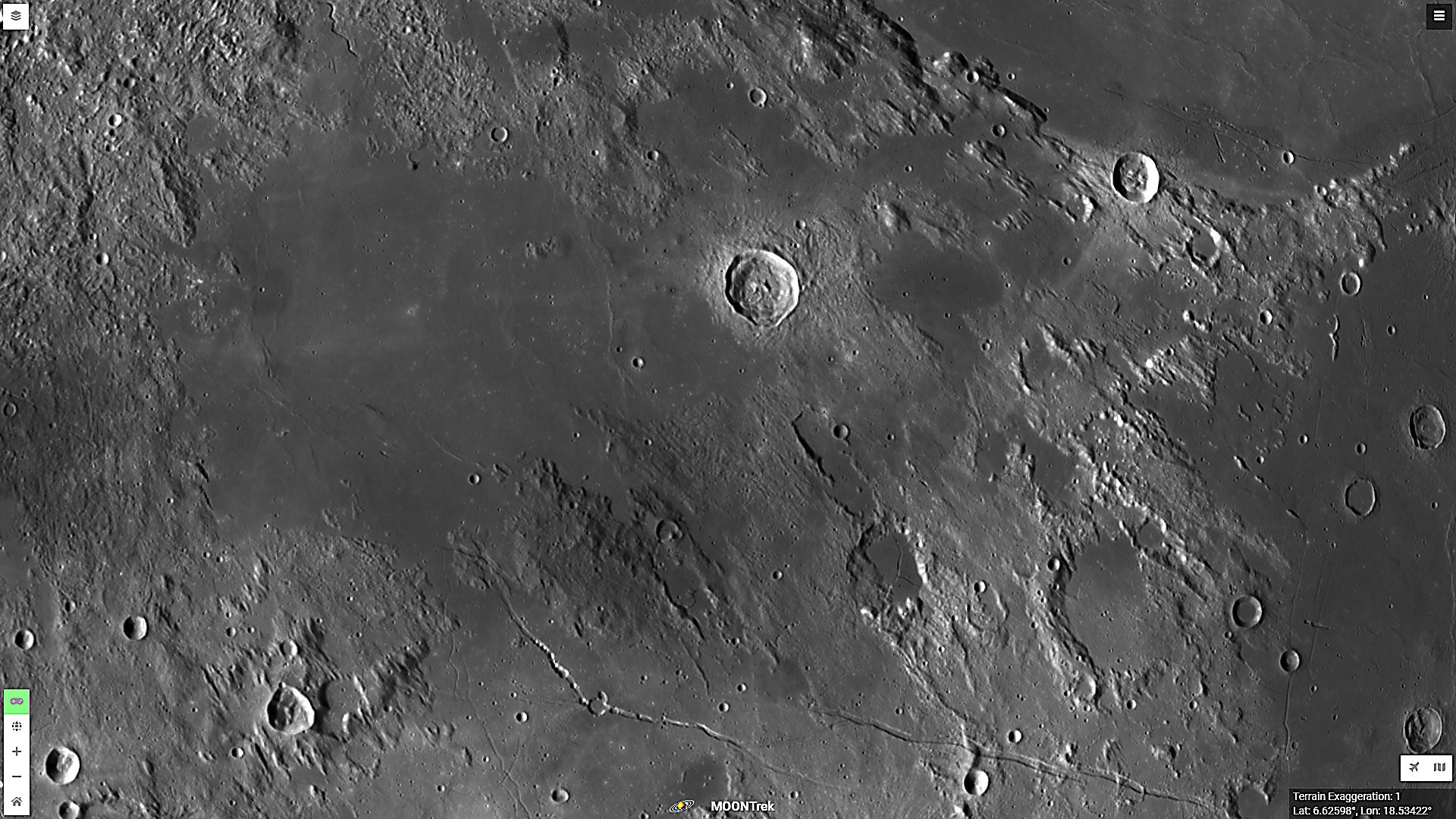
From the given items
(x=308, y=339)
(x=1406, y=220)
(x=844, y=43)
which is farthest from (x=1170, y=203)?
(x=308, y=339)

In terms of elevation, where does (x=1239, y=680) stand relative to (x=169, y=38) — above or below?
below

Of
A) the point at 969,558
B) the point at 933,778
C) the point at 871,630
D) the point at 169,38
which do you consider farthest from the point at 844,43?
the point at 933,778

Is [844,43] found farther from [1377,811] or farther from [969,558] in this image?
[1377,811]

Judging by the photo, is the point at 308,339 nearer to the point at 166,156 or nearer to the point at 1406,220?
the point at 166,156

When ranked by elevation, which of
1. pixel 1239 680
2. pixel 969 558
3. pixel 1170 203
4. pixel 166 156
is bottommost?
pixel 1239 680

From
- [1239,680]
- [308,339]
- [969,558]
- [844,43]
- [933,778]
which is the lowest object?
[933,778]

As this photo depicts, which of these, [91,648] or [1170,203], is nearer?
[91,648]
